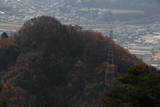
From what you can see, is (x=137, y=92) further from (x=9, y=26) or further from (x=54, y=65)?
(x=9, y=26)

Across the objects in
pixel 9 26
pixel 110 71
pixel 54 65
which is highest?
pixel 9 26

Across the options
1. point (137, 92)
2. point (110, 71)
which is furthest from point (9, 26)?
point (137, 92)

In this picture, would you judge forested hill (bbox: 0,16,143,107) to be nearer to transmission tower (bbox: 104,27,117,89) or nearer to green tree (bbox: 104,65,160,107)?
transmission tower (bbox: 104,27,117,89)

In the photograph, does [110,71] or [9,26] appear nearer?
[110,71]

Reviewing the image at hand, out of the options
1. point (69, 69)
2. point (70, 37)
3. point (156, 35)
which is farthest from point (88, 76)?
point (156, 35)

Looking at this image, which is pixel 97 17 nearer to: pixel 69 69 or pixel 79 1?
pixel 79 1

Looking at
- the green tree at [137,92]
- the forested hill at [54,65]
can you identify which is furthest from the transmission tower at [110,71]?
the green tree at [137,92]
